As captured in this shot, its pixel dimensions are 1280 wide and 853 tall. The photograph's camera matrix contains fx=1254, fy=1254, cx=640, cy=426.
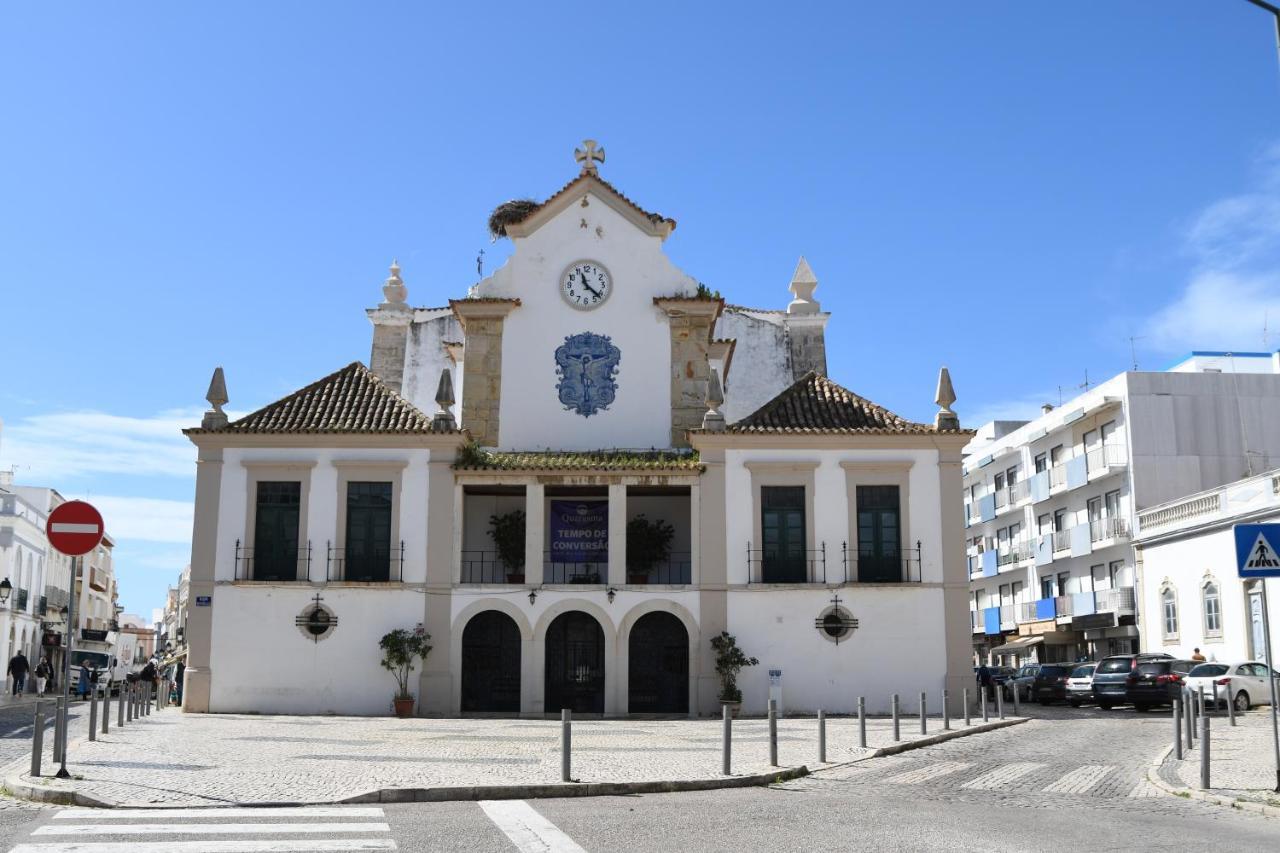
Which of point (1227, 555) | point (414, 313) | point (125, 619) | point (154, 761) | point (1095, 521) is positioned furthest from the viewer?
point (125, 619)

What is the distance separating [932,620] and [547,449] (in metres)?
10.3

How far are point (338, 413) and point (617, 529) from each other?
7.49m

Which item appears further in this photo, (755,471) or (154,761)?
(755,471)

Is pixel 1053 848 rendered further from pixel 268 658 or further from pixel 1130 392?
pixel 1130 392

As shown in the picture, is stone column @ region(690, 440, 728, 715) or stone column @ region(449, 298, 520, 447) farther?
stone column @ region(449, 298, 520, 447)

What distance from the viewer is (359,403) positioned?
31.2 metres

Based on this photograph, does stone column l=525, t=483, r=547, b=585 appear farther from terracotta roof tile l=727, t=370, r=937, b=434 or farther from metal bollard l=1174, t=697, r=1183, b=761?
metal bollard l=1174, t=697, r=1183, b=761

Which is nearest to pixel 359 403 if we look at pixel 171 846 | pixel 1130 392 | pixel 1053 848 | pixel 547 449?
pixel 547 449

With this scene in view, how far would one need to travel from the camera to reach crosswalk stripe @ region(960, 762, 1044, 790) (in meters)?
14.3

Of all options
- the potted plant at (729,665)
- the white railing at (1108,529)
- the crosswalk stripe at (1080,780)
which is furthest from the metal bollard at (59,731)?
the white railing at (1108,529)

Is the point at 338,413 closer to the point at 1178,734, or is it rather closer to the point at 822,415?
the point at 822,415

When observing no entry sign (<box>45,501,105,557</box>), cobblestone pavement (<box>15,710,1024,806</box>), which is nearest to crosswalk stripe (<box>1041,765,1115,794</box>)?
cobblestone pavement (<box>15,710,1024,806</box>)

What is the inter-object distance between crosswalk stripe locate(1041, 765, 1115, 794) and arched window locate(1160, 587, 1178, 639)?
26.0 metres

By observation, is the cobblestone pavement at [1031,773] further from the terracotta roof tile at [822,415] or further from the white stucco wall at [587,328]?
the white stucco wall at [587,328]
